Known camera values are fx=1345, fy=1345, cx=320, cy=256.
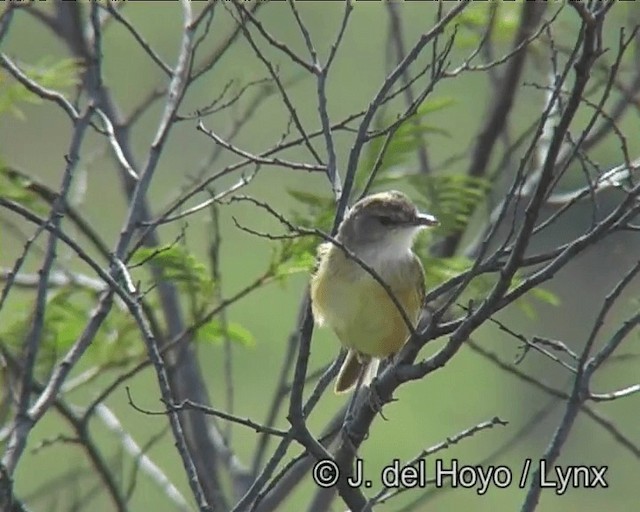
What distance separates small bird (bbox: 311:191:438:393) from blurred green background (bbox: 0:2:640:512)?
11.4 ft

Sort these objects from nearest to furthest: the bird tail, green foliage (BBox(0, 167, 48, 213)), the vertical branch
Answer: the vertical branch, green foliage (BBox(0, 167, 48, 213)), the bird tail

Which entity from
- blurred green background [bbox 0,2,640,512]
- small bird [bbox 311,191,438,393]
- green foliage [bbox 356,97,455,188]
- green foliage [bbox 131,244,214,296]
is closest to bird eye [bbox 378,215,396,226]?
small bird [bbox 311,191,438,393]

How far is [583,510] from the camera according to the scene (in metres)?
9.64

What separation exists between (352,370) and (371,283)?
521 millimetres

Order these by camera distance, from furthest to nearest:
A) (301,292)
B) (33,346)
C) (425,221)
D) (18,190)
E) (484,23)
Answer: (301,292), (484,23), (425,221), (18,190), (33,346)

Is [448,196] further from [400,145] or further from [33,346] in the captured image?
[33,346]

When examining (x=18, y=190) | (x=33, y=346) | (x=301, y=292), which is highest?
(x=301, y=292)

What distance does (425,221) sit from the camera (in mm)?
4203

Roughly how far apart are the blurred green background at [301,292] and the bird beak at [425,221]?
11.6 feet

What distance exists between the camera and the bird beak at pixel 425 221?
415 cm

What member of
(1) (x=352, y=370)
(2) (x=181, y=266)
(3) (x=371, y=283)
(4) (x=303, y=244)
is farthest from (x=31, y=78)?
(1) (x=352, y=370)

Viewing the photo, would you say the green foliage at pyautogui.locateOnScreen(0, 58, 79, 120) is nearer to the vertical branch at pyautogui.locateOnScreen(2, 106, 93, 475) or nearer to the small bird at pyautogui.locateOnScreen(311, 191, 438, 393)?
the vertical branch at pyautogui.locateOnScreen(2, 106, 93, 475)

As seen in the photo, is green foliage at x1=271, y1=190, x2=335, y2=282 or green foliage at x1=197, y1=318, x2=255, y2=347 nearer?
green foliage at x1=271, y1=190, x2=335, y2=282

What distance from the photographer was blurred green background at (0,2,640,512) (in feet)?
29.4
